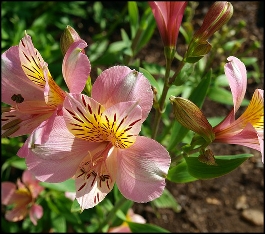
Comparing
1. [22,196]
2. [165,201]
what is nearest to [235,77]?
[22,196]

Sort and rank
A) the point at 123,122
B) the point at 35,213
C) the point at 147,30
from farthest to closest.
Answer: the point at 147,30, the point at 35,213, the point at 123,122

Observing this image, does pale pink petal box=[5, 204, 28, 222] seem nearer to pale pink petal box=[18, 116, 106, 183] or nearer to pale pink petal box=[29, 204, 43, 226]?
pale pink petal box=[29, 204, 43, 226]

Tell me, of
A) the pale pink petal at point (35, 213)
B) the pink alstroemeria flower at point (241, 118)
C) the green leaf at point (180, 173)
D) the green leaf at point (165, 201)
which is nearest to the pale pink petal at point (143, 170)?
the pink alstroemeria flower at point (241, 118)

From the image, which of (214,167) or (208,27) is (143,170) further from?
(208,27)

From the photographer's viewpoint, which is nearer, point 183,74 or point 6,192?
point 183,74

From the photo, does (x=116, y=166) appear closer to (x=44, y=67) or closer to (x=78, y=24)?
(x=44, y=67)

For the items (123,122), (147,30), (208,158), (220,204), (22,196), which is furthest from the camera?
(220,204)

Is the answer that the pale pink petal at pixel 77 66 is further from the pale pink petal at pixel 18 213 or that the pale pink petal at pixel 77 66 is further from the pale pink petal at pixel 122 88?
the pale pink petal at pixel 18 213
